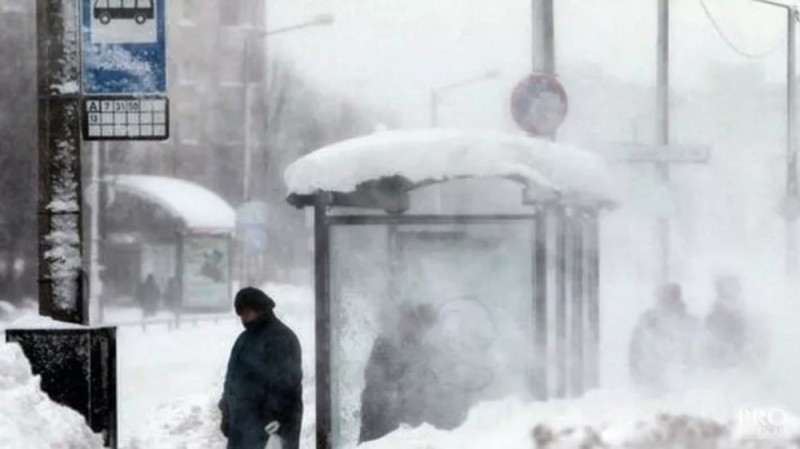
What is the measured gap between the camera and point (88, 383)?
8156 millimetres

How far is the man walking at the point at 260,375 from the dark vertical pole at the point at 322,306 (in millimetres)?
1100

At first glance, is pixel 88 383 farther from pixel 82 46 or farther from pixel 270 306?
pixel 82 46

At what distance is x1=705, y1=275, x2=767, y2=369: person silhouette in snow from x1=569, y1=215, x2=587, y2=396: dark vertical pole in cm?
161

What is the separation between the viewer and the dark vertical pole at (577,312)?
430 inches

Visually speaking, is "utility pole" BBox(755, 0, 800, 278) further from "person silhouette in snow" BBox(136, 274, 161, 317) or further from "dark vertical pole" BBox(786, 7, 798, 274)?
"person silhouette in snow" BBox(136, 274, 161, 317)

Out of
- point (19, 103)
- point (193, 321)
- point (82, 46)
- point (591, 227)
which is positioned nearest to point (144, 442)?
point (591, 227)

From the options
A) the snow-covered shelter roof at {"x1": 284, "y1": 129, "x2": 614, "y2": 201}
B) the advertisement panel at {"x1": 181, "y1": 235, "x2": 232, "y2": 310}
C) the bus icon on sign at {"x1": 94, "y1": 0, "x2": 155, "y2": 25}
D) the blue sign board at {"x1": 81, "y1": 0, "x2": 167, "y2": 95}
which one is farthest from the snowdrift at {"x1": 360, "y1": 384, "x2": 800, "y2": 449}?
the advertisement panel at {"x1": 181, "y1": 235, "x2": 232, "y2": 310}

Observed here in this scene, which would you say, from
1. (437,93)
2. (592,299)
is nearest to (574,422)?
(592,299)

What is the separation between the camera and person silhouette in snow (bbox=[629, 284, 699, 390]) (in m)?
12.0

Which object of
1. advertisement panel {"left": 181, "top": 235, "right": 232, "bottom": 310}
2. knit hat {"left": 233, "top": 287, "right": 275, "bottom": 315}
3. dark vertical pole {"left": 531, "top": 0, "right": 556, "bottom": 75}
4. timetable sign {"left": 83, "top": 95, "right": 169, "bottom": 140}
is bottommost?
advertisement panel {"left": 181, "top": 235, "right": 232, "bottom": 310}

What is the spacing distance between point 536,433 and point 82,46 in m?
3.33

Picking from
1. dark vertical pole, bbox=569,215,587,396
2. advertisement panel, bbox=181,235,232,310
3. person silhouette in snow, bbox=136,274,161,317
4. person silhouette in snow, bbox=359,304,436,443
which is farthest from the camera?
person silhouette in snow, bbox=136,274,161,317

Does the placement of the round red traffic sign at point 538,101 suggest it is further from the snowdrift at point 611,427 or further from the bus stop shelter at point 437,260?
the snowdrift at point 611,427

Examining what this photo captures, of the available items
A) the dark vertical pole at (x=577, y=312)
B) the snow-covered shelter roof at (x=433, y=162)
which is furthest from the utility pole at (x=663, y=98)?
the snow-covered shelter roof at (x=433, y=162)
